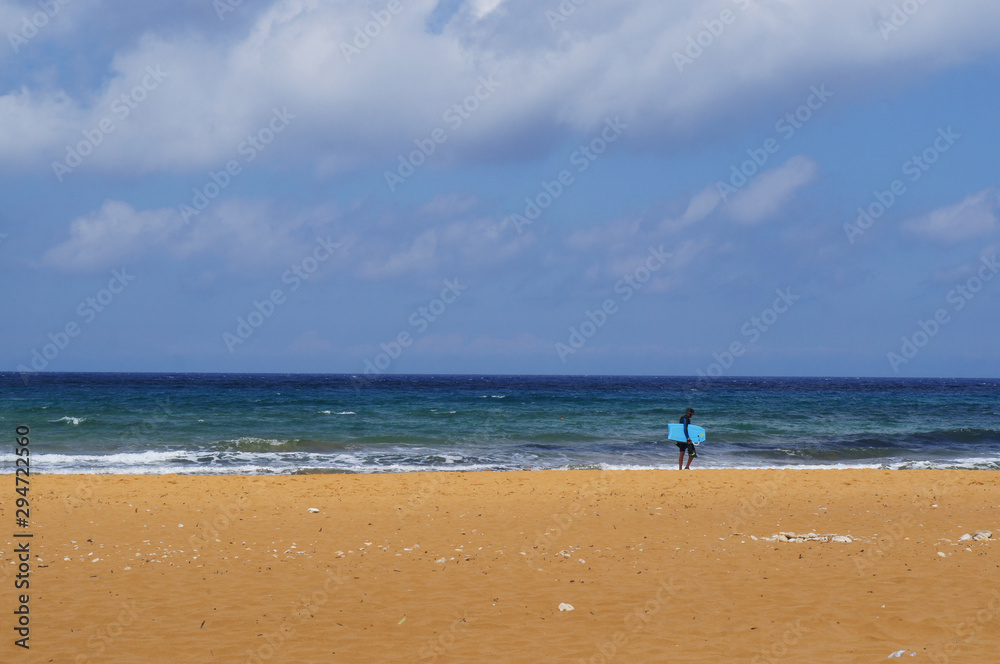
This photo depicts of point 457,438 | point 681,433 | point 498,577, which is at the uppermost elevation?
point 681,433

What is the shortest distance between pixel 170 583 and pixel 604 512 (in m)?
7.16

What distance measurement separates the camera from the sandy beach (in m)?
6.13

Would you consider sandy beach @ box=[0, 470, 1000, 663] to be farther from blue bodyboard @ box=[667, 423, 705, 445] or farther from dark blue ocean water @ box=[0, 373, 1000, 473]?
dark blue ocean water @ box=[0, 373, 1000, 473]

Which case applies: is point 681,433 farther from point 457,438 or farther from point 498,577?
point 498,577

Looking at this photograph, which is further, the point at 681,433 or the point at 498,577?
the point at 681,433

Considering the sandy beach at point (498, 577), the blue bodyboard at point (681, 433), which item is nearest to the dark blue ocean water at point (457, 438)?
the blue bodyboard at point (681, 433)

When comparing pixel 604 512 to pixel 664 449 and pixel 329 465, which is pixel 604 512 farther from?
pixel 664 449

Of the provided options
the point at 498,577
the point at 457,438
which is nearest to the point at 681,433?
the point at 457,438

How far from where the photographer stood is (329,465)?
21719 millimetres

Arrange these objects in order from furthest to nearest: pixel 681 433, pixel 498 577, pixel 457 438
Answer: pixel 457 438
pixel 681 433
pixel 498 577

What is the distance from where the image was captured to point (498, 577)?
8.23 meters

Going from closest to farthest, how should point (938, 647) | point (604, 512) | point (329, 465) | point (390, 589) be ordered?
point (938, 647)
point (390, 589)
point (604, 512)
point (329, 465)

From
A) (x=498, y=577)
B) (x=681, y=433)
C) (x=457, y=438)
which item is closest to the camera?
(x=498, y=577)

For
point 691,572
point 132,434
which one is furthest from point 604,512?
point 132,434
